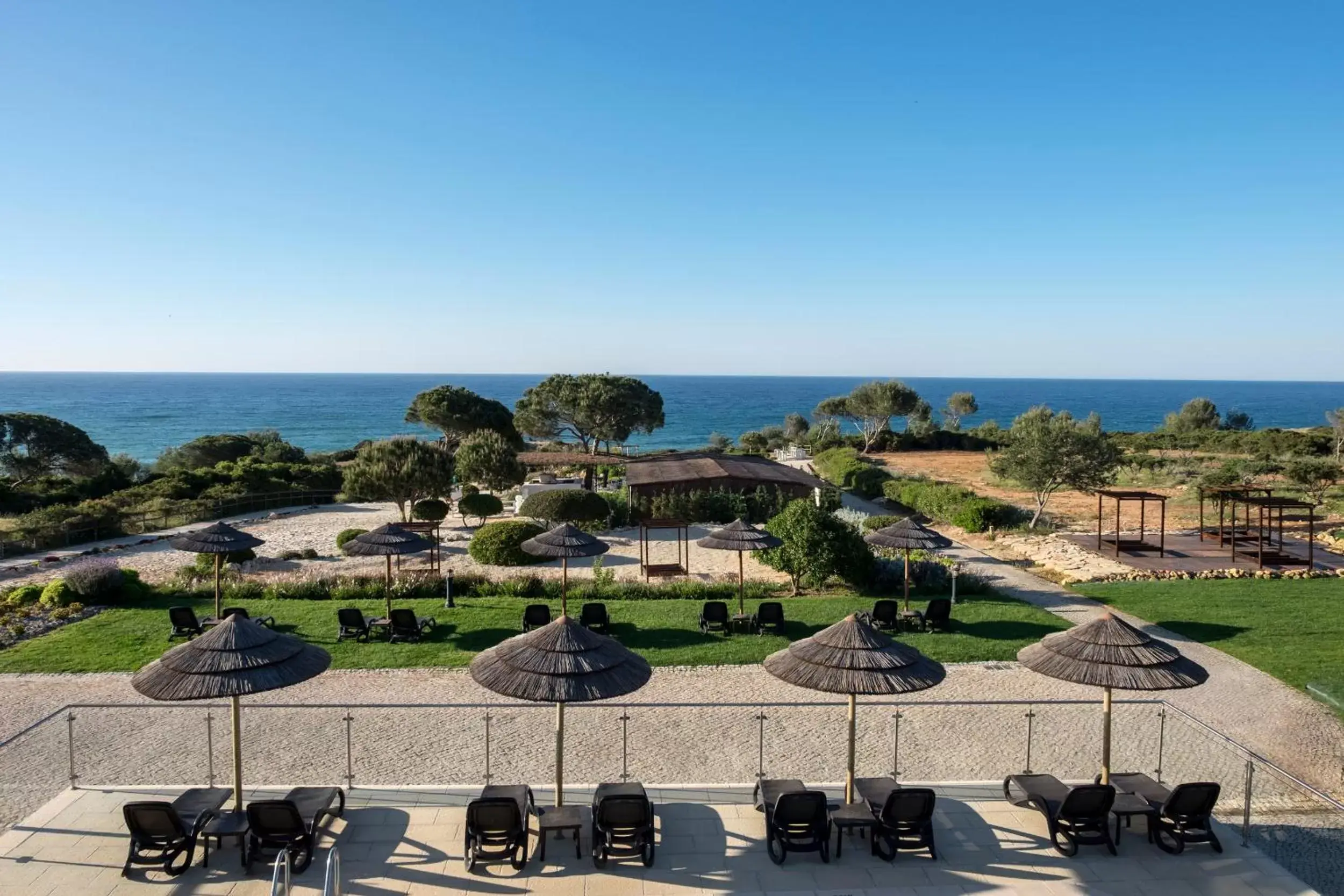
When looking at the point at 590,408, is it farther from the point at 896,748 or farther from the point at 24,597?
the point at 896,748

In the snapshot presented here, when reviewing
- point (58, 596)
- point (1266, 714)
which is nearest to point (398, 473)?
point (58, 596)

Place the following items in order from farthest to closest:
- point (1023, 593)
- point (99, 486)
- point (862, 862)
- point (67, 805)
A: point (99, 486), point (1023, 593), point (67, 805), point (862, 862)

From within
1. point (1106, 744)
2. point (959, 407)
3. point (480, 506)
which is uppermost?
point (959, 407)

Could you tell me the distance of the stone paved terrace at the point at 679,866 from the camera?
7.11 metres

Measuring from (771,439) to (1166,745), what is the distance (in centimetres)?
5695

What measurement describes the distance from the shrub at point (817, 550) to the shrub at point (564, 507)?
9.19 m

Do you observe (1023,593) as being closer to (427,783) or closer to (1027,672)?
(1027,672)

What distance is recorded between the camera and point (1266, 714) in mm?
11703

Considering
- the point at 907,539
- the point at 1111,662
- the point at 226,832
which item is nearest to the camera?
the point at 226,832

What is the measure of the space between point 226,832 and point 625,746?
3.96 m

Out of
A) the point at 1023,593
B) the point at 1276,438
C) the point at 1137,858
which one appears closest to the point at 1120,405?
the point at 1276,438

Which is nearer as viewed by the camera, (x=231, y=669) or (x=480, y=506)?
(x=231, y=669)

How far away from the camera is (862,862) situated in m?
7.65

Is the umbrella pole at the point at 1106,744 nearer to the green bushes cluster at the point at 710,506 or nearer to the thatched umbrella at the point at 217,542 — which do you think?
the thatched umbrella at the point at 217,542
